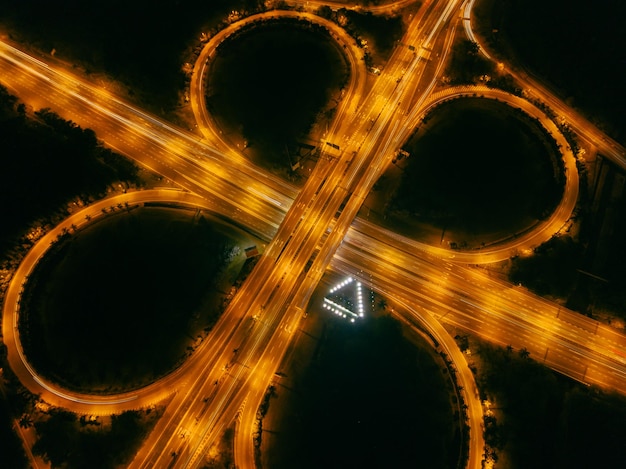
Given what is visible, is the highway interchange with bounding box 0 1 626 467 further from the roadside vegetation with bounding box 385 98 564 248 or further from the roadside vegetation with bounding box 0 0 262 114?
the roadside vegetation with bounding box 0 0 262 114

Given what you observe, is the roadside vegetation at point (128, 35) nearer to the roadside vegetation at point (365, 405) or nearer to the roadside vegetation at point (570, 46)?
the roadside vegetation at point (570, 46)

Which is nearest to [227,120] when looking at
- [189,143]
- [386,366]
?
[189,143]

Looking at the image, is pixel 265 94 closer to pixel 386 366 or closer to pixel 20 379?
pixel 386 366

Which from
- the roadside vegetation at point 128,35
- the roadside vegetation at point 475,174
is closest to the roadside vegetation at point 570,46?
the roadside vegetation at point 475,174

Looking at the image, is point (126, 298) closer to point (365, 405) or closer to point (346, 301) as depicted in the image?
point (346, 301)

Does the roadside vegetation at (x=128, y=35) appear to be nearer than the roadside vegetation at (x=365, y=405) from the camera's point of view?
No
